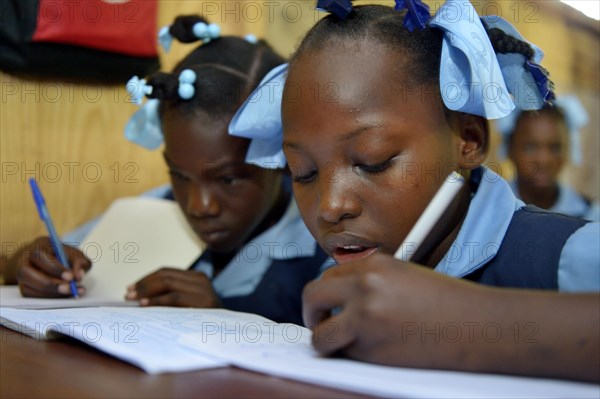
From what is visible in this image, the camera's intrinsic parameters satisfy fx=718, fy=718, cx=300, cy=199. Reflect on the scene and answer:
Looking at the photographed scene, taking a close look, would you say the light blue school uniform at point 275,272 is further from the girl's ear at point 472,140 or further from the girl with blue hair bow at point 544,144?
the girl with blue hair bow at point 544,144

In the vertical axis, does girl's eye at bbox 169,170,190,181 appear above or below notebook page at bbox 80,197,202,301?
above

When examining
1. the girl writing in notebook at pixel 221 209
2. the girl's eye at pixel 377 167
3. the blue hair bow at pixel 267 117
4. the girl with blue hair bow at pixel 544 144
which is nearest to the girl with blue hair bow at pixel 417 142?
the girl's eye at pixel 377 167

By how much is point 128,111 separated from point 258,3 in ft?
1.24

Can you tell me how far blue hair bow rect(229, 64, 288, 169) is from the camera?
3.21 ft

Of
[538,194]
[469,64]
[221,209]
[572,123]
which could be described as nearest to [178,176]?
[221,209]

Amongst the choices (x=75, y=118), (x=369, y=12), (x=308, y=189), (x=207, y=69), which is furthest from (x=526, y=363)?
(x=75, y=118)

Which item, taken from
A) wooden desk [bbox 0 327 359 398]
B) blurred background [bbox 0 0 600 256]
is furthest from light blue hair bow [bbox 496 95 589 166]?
wooden desk [bbox 0 327 359 398]

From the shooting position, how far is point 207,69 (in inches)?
47.6

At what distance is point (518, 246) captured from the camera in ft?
2.32

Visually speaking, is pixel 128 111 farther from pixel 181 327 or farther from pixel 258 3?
pixel 181 327

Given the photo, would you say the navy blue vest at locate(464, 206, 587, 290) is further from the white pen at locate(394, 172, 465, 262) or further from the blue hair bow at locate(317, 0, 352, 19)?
the blue hair bow at locate(317, 0, 352, 19)

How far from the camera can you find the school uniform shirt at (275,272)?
3.53 ft

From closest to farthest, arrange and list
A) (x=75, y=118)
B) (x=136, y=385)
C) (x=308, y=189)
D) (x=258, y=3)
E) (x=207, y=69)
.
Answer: (x=136, y=385)
(x=308, y=189)
(x=207, y=69)
(x=75, y=118)
(x=258, y=3)

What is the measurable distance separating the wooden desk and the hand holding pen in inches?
21.5
